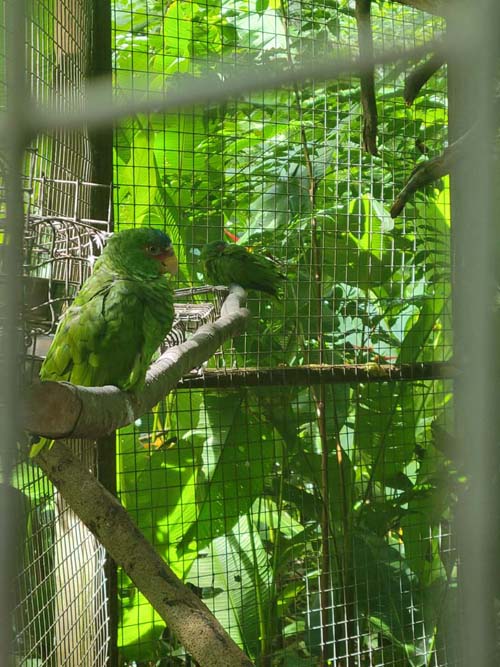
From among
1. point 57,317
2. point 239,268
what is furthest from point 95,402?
point 239,268

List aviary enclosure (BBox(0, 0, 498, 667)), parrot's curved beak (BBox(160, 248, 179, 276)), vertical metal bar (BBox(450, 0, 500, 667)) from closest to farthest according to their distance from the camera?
vertical metal bar (BBox(450, 0, 500, 667)) < parrot's curved beak (BBox(160, 248, 179, 276)) < aviary enclosure (BBox(0, 0, 498, 667))

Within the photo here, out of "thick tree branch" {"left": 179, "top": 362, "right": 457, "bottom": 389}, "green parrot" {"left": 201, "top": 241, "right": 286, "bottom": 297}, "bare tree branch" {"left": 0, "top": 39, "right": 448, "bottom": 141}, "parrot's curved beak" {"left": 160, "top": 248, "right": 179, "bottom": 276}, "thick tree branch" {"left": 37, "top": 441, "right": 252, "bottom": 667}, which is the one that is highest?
"green parrot" {"left": 201, "top": 241, "right": 286, "bottom": 297}

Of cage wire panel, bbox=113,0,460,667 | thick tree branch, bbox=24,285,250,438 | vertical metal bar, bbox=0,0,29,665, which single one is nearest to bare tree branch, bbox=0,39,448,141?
vertical metal bar, bbox=0,0,29,665

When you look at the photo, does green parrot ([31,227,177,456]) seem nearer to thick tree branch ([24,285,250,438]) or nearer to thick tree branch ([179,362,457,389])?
thick tree branch ([24,285,250,438])

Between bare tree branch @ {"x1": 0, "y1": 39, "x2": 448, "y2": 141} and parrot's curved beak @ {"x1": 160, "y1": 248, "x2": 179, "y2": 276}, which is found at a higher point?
parrot's curved beak @ {"x1": 160, "y1": 248, "x2": 179, "y2": 276}

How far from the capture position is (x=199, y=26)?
1919 millimetres

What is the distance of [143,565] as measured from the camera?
0.80 m

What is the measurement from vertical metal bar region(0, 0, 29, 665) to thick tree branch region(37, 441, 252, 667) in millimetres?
529

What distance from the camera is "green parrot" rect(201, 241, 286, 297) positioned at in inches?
70.4

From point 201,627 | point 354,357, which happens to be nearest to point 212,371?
point 354,357

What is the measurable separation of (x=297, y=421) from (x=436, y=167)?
1.48 metres

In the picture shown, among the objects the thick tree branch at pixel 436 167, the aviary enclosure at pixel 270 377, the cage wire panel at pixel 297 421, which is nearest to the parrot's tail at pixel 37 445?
the aviary enclosure at pixel 270 377

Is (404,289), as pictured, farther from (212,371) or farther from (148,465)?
(148,465)

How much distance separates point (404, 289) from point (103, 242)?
1.09m
